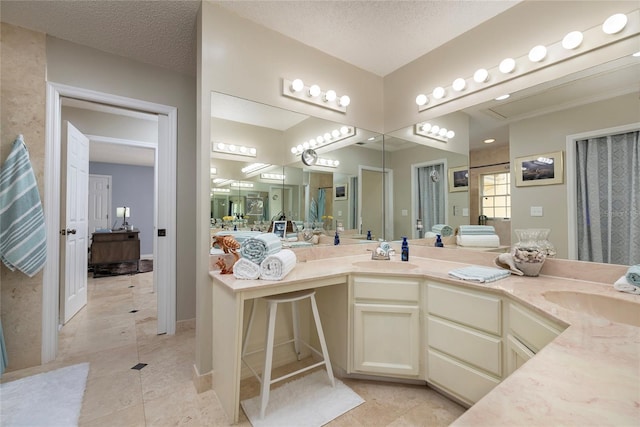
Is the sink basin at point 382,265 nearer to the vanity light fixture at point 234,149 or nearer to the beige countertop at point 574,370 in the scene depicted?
the beige countertop at point 574,370

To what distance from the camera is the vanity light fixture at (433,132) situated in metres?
2.25

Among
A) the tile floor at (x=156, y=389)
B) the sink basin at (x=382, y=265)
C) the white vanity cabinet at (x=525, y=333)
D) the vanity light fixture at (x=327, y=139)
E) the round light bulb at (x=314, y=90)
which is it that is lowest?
the tile floor at (x=156, y=389)

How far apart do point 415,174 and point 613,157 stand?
1.29m

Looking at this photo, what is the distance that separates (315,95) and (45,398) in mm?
2751

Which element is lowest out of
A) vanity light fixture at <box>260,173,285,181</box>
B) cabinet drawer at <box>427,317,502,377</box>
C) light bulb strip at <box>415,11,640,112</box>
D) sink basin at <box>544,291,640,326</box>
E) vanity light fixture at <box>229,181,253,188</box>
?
cabinet drawer at <box>427,317,502,377</box>

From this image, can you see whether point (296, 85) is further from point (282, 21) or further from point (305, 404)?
point (305, 404)

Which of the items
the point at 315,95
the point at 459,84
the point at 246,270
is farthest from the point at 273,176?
the point at 459,84

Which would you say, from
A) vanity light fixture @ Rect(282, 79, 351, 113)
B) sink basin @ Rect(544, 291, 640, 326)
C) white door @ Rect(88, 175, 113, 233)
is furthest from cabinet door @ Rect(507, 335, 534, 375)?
white door @ Rect(88, 175, 113, 233)

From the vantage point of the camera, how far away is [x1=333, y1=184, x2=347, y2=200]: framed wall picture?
2.55 m

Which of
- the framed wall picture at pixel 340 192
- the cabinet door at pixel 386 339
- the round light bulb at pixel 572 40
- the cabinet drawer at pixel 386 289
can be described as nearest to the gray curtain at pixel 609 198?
the round light bulb at pixel 572 40

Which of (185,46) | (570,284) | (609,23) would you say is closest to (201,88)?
(185,46)

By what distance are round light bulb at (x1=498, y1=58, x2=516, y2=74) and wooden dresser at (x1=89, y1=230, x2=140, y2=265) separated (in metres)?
6.19

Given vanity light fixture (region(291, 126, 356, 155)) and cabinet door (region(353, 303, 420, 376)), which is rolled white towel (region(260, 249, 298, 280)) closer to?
cabinet door (region(353, 303, 420, 376))

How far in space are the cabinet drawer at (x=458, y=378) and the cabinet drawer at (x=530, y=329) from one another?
1.06 ft
